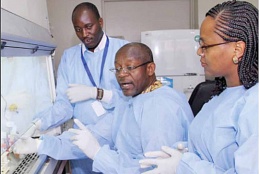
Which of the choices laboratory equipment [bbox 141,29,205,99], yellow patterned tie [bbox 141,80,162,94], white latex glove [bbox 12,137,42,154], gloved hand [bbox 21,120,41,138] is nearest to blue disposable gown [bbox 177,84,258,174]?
yellow patterned tie [bbox 141,80,162,94]

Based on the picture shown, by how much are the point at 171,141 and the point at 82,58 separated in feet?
2.86

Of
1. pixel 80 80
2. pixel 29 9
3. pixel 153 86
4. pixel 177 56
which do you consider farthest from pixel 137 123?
pixel 177 56

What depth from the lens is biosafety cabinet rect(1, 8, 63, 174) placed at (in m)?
0.89

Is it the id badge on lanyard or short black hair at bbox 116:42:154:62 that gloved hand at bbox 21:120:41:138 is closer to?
the id badge on lanyard

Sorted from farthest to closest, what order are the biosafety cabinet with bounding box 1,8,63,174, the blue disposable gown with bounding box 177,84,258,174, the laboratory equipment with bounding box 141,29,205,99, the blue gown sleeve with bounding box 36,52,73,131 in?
the laboratory equipment with bounding box 141,29,205,99 < the blue gown sleeve with bounding box 36,52,73,131 < the biosafety cabinet with bounding box 1,8,63,174 < the blue disposable gown with bounding box 177,84,258,174

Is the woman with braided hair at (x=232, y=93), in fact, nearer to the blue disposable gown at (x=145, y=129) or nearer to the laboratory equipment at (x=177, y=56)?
the blue disposable gown at (x=145, y=129)

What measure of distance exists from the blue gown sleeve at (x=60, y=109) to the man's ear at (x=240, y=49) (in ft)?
3.57

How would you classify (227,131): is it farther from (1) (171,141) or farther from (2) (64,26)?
(2) (64,26)

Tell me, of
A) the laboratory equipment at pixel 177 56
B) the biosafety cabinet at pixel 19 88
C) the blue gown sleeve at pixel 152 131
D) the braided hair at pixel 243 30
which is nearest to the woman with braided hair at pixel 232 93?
the braided hair at pixel 243 30

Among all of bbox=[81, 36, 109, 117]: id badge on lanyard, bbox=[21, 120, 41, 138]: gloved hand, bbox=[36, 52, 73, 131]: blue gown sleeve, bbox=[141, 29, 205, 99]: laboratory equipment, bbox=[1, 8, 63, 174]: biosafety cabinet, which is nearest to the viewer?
bbox=[1, 8, 63, 174]: biosafety cabinet

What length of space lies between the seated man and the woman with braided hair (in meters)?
0.19

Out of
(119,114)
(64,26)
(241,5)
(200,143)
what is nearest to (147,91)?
(119,114)

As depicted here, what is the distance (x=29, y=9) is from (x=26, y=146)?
719 millimetres

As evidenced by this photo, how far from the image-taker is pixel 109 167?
100 centimetres
